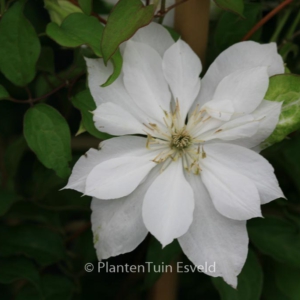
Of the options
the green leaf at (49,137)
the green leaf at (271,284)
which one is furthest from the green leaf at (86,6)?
the green leaf at (271,284)

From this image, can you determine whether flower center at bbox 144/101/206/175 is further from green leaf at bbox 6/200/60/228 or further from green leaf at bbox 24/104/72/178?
green leaf at bbox 6/200/60/228

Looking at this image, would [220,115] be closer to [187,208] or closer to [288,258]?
[187,208]

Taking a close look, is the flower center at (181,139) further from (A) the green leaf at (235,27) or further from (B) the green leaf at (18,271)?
(B) the green leaf at (18,271)

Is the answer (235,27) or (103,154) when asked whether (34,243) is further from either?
(235,27)

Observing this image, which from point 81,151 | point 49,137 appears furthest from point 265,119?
point 81,151

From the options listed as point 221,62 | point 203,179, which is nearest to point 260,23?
point 221,62
